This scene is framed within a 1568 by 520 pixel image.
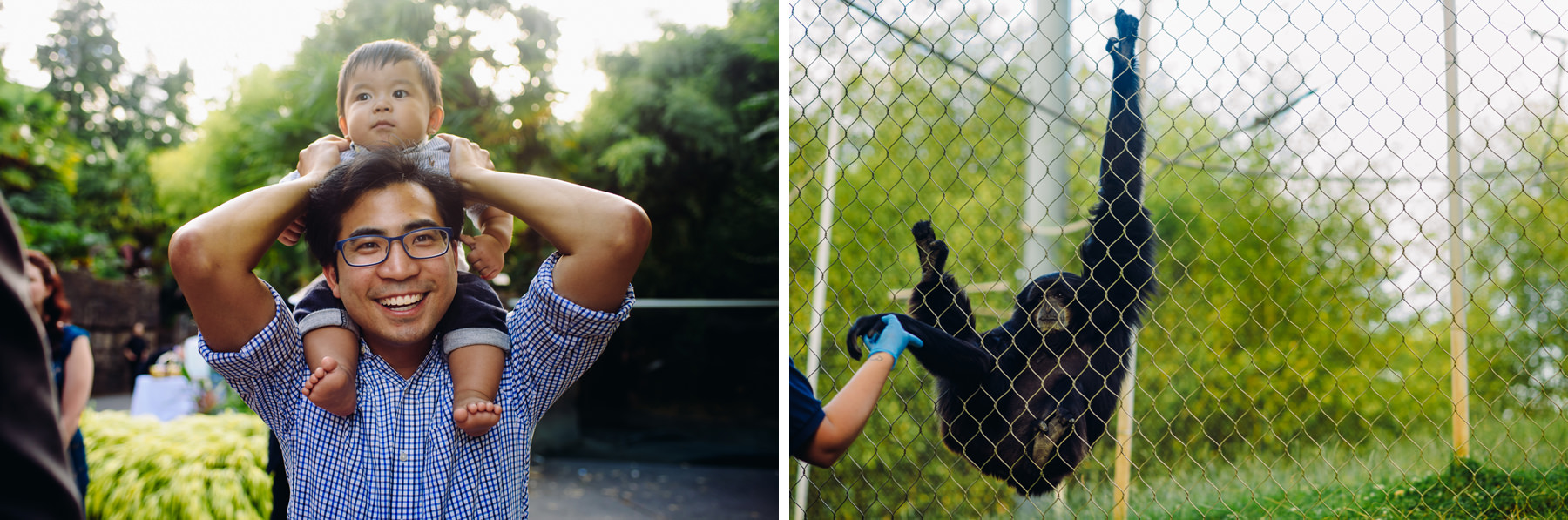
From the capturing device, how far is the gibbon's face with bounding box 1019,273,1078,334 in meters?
2.31

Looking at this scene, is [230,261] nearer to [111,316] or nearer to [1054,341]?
[1054,341]

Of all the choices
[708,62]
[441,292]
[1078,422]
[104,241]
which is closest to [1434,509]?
[1078,422]

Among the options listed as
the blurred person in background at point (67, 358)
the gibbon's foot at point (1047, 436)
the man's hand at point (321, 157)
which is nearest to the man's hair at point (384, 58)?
the man's hand at point (321, 157)

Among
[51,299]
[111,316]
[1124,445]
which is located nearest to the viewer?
[1124,445]

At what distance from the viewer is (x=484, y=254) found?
5.03 ft

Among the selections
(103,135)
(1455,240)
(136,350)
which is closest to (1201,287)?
(1455,240)

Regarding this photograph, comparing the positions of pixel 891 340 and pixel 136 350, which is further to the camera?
pixel 136 350

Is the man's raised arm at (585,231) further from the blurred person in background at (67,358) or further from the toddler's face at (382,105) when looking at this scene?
the blurred person in background at (67,358)

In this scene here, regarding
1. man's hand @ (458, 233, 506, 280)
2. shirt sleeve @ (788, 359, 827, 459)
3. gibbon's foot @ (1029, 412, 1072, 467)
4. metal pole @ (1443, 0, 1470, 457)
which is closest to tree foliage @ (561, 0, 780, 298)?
gibbon's foot @ (1029, 412, 1072, 467)

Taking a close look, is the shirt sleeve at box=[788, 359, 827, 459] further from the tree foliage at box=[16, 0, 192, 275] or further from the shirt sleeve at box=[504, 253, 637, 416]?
the tree foliage at box=[16, 0, 192, 275]

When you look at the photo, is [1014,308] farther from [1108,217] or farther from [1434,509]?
[1434,509]

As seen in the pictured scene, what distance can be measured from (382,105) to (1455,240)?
3235mm

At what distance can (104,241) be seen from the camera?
26.1 feet

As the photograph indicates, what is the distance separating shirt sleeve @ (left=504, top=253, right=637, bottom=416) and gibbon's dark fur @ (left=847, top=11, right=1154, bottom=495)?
1.06 metres
